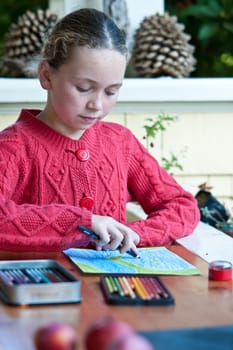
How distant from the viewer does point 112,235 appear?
173cm

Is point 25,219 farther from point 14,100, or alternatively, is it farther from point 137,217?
point 14,100

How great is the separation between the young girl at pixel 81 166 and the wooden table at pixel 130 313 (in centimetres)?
23

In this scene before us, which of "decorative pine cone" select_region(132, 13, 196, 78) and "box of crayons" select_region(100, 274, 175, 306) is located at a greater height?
"decorative pine cone" select_region(132, 13, 196, 78)

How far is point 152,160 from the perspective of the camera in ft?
7.11

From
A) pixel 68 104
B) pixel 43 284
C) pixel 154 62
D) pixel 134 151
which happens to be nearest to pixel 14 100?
pixel 154 62

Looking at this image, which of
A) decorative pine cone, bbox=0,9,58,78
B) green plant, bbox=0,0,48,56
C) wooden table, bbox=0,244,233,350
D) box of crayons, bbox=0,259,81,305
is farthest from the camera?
green plant, bbox=0,0,48,56

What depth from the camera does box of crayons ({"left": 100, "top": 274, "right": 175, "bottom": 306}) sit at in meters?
1.42

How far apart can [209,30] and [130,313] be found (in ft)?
7.23

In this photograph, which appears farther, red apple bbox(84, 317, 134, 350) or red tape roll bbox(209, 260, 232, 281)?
red tape roll bbox(209, 260, 232, 281)

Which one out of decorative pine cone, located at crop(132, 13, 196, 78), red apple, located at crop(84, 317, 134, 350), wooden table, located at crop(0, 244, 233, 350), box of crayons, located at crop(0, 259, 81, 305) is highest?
decorative pine cone, located at crop(132, 13, 196, 78)

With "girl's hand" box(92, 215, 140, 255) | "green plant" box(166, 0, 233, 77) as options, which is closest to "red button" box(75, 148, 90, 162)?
"girl's hand" box(92, 215, 140, 255)

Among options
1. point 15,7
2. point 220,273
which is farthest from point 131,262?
point 15,7

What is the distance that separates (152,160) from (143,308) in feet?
2.63

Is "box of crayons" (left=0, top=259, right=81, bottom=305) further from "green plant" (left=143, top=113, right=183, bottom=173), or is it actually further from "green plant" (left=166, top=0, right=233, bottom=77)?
"green plant" (left=166, top=0, right=233, bottom=77)
